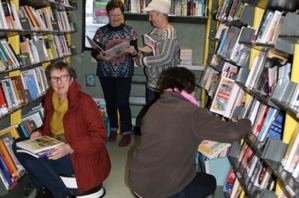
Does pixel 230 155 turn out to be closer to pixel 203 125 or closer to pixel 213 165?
pixel 213 165

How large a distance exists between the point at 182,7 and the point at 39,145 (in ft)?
8.81

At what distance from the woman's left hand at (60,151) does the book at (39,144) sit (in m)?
0.03

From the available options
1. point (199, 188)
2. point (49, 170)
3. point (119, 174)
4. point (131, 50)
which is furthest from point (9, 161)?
point (131, 50)

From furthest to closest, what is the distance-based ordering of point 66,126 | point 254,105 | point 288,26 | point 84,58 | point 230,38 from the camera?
point 84,58
point 230,38
point 66,126
point 254,105
point 288,26

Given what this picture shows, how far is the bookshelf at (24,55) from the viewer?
108 inches

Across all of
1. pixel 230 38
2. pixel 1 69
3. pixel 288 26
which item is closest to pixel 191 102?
pixel 288 26

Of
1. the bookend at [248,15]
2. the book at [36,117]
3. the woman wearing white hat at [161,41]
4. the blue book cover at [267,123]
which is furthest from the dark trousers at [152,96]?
the blue book cover at [267,123]

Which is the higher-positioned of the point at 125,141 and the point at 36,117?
the point at 36,117

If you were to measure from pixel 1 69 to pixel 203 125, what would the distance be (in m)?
1.64

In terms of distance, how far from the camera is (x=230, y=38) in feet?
10.2

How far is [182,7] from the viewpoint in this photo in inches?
175

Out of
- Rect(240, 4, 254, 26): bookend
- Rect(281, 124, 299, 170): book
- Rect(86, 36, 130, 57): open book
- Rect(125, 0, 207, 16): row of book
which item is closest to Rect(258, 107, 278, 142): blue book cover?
Rect(281, 124, 299, 170): book

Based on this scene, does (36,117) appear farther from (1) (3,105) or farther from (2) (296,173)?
(2) (296,173)

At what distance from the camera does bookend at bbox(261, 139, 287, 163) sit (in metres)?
1.78
